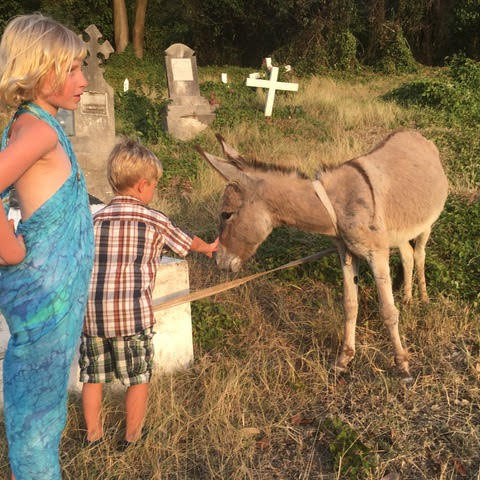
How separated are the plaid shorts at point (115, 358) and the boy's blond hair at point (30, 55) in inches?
57.3

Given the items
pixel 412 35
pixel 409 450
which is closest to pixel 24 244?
pixel 409 450

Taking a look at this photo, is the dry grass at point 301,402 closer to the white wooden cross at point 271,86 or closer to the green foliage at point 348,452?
the green foliage at point 348,452

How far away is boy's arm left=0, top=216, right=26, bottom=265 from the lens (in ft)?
4.72

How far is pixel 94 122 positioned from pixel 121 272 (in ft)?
19.0

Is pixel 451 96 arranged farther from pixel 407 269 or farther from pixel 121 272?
pixel 121 272

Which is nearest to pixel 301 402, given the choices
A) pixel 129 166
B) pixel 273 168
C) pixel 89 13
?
pixel 273 168

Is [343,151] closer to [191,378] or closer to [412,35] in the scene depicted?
[191,378]

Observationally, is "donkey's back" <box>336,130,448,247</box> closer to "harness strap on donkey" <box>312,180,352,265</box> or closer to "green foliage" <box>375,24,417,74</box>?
"harness strap on donkey" <box>312,180,352,265</box>

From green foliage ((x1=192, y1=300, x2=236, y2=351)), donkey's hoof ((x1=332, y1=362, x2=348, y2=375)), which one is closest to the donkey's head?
green foliage ((x1=192, y1=300, x2=236, y2=351))

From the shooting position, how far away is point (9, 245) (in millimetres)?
1488

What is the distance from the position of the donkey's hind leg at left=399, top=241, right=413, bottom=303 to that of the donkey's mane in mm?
1524

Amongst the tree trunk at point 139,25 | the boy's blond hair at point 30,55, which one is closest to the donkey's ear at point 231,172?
the boy's blond hair at point 30,55

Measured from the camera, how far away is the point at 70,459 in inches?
105

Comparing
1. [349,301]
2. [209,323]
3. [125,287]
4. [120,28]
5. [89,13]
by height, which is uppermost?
[89,13]
